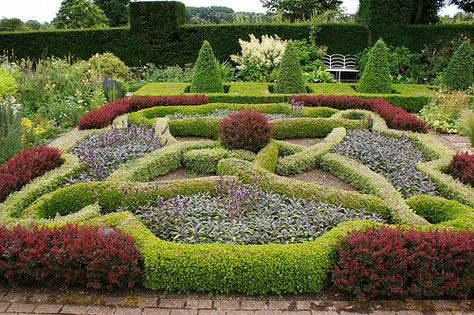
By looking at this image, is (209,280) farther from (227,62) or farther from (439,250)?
(227,62)

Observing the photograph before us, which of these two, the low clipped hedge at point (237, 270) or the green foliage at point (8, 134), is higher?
the green foliage at point (8, 134)

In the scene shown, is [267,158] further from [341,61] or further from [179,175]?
[341,61]

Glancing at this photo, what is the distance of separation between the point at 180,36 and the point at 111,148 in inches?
446

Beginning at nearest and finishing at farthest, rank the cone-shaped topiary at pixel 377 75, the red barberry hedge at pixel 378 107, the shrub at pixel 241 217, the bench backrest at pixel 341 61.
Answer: the shrub at pixel 241 217, the red barberry hedge at pixel 378 107, the cone-shaped topiary at pixel 377 75, the bench backrest at pixel 341 61

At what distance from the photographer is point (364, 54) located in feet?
52.7

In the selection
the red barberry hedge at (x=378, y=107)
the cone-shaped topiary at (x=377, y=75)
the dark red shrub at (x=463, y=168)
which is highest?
the cone-shaped topiary at (x=377, y=75)

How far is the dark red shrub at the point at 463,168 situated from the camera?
568 centimetres

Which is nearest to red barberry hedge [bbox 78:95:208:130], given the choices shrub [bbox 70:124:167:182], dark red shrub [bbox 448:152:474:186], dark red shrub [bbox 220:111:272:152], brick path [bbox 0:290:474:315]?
shrub [bbox 70:124:167:182]

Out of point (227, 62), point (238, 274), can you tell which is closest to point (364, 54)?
point (227, 62)

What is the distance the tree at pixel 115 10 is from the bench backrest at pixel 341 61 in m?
26.0

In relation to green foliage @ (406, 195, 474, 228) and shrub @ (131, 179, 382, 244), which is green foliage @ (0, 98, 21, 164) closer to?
shrub @ (131, 179, 382, 244)

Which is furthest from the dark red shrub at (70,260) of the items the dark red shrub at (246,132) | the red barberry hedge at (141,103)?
the red barberry hedge at (141,103)

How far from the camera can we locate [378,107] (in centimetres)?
923

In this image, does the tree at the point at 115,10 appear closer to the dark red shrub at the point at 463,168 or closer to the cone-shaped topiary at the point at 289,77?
the cone-shaped topiary at the point at 289,77
